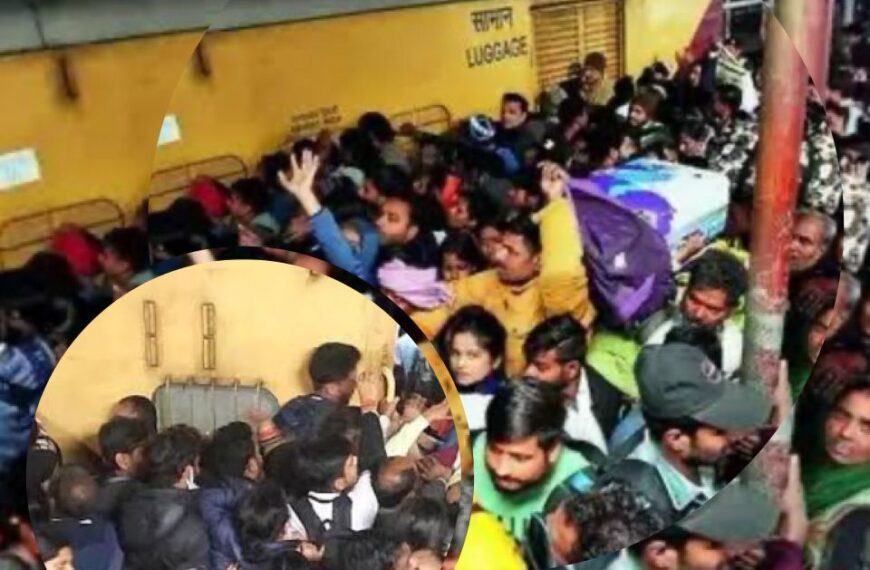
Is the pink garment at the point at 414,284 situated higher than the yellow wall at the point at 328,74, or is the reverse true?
the yellow wall at the point at 328,74

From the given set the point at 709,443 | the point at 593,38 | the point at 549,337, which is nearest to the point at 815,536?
the point at 709,443

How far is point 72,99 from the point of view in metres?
0.66

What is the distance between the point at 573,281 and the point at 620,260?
0.03 meters

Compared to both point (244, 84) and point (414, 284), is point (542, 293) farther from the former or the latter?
point (244, 84)

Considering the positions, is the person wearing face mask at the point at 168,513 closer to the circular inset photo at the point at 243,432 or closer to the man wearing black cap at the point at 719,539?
the circular inset photo at the point at 243,432

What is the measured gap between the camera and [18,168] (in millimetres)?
668

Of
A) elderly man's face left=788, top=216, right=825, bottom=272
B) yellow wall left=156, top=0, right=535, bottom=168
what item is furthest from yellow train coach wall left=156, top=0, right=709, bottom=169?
elderly man's face left=788, top=216, right=825, bottom=272

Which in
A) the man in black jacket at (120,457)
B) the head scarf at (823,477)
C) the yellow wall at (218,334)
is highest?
the yellow wall at (218,334)

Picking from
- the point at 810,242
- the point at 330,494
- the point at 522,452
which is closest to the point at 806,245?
the point at 810,242

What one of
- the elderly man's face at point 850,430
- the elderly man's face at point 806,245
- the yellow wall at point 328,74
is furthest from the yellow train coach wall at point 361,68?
the elderly man's face at point 850,430

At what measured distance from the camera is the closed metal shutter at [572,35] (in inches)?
27.0

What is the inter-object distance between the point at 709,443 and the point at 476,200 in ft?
0.73

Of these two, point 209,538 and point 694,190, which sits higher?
point 694,190

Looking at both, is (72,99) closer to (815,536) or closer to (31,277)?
(31,277)
